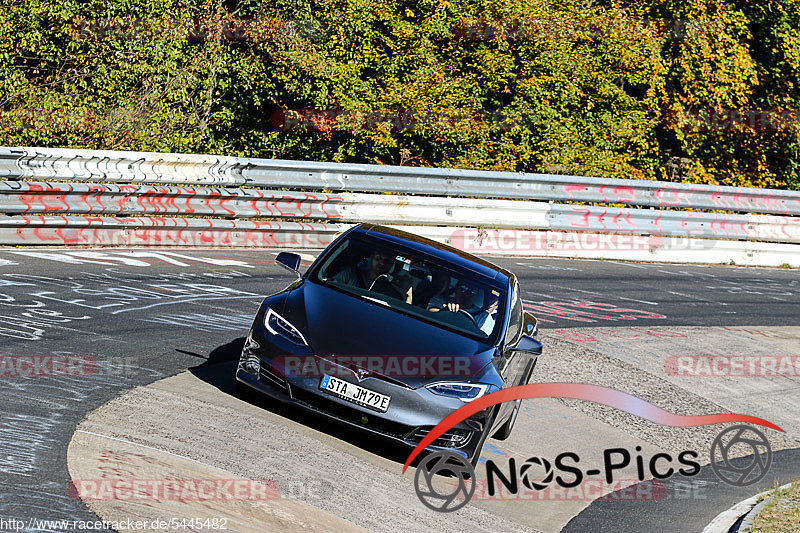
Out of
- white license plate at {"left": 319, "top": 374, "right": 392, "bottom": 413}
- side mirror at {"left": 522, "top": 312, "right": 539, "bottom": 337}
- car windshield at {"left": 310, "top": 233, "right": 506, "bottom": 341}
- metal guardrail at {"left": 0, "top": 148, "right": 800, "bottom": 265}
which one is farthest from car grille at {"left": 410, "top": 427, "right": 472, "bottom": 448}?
metal guardrail at {"left": 0, "top": 148, "right": 800, "bottom": 265}

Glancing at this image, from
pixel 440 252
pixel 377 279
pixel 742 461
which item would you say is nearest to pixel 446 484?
pixel 377 279

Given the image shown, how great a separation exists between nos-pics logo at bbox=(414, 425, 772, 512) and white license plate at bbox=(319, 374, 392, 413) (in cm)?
54

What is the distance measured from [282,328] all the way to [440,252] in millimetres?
1805

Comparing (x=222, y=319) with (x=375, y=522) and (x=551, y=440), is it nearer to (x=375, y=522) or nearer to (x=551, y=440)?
(x=551, y=440)

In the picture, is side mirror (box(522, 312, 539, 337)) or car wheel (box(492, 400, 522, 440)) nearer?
car wheel (box(492, 400, 522, 440))

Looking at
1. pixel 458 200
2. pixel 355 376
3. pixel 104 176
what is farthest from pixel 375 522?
pixel 458 200

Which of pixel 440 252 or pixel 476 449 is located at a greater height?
pixel 440 252

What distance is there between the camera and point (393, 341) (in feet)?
23.9

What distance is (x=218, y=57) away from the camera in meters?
20.9

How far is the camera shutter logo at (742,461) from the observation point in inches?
346

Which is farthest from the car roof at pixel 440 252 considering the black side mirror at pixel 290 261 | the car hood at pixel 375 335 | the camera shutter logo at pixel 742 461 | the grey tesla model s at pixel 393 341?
the camera shutter logo at pixel 742 461

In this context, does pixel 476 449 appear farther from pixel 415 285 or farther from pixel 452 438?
pixel 415 285

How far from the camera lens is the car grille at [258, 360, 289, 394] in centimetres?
720

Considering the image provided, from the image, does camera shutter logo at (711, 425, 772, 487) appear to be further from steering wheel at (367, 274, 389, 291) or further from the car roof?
steering wheel at (367, 274, 389, 291)
